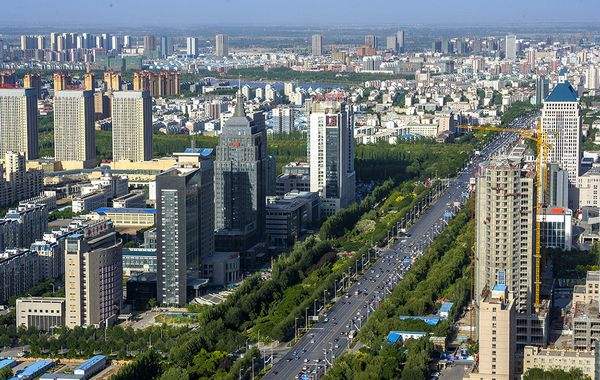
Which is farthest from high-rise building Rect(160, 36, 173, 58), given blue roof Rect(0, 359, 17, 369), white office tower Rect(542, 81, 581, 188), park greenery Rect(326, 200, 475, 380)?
blue roof Rect(0, 359, 17, 369)

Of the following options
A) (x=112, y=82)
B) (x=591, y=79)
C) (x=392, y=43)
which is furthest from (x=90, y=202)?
(x=392, y=43)

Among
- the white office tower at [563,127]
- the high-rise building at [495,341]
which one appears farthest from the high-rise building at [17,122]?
the high-rise building at [495,341]

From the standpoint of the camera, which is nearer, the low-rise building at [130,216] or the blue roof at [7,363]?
the blue roof at [7,363]

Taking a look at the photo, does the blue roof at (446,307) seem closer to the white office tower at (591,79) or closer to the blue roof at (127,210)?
the blue roof at (127,210)

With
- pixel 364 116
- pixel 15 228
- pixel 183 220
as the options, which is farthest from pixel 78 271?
pixel 364 116

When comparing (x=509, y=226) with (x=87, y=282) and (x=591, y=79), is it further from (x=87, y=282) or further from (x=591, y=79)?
(x=591, y=79)

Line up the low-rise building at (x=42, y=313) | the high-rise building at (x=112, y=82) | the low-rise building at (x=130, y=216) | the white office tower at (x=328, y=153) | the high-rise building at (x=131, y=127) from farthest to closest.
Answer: the high-rise building at (x=112, y=82), the high-rise building at (x=131, y=127), the white office tower at (x=328, y=153), the low-rise building at (x=130, y=216), the low-rise building at (x=42, y=313)

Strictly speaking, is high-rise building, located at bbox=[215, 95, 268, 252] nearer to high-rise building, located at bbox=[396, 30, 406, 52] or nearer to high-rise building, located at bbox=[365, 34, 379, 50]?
high-rise building, located at bbox=[365, 34, 379, 50]
